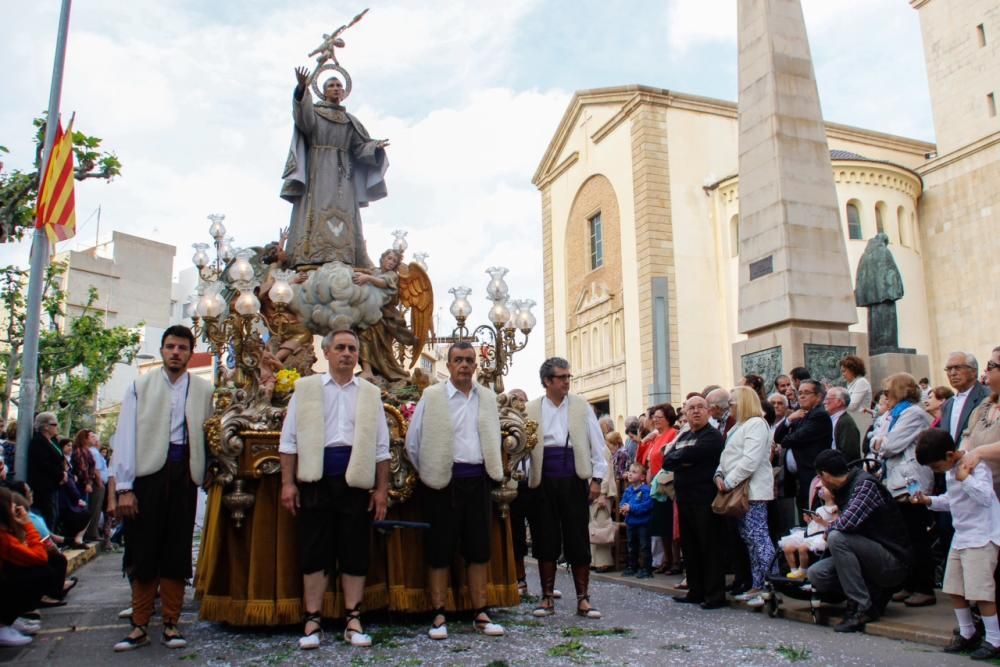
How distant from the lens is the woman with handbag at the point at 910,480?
635 centimetres

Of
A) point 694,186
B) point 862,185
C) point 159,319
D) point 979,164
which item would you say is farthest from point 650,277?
point 159,319

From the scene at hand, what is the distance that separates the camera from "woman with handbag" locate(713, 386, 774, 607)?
21.8 ft

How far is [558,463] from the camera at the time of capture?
21.1 ft

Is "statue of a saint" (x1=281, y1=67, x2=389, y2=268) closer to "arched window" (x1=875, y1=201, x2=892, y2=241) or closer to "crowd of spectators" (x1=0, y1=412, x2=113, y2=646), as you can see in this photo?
"crowd of spectators" (x1=0, y1=412, x2=113, y2=646)

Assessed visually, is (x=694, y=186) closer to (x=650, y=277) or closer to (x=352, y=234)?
(x=650, y=277)

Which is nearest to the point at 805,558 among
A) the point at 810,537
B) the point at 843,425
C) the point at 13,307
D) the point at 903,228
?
the point at 810,537

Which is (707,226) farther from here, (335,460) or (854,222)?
(335,460)

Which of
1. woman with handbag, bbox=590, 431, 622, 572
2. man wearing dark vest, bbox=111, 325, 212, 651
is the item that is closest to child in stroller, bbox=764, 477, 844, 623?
woman with handbag, bbox=590, 431, 622, 572

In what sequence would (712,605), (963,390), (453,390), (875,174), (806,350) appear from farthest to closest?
1. (875,174)
2. (806,350)
3. (712,605)
4. (963,390)
5. (453,390)

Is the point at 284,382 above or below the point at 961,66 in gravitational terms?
below

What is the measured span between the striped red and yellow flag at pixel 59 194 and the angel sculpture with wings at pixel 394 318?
3.64 meters

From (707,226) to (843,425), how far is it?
25007 millimetres

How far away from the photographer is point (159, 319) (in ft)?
176

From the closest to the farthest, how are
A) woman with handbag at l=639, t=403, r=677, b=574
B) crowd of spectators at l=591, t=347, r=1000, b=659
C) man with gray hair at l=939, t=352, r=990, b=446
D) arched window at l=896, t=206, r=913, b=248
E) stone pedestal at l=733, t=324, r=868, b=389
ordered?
crowd of spectators at l=591, t=347, r=1000, b=659, man with gray hair at l=939, t=352, r=990, b=446, woman with handbag at l=639, t=403, r=677, b=574, stone pedestal at l=733, t=324, r=868, b=389, arched window at l=896, t=206, r=913, b=248
